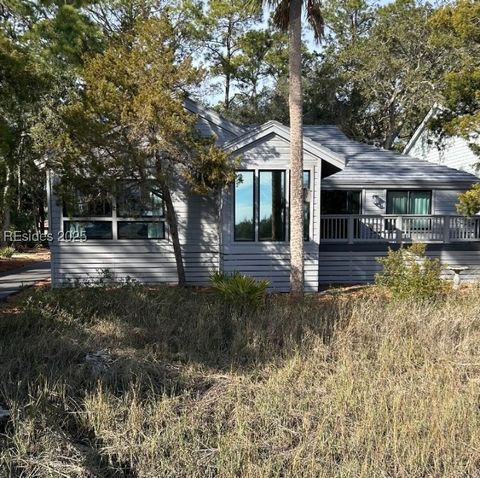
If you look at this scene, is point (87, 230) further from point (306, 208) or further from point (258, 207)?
point (306, 208)

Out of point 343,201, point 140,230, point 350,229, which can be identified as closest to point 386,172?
point 343,201

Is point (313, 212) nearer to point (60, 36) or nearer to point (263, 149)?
point (263, 149)

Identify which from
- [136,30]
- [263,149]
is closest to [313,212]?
[263,149]

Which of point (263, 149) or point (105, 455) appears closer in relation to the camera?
point (105, 455)

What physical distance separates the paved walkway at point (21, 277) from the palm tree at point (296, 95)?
21.7ft

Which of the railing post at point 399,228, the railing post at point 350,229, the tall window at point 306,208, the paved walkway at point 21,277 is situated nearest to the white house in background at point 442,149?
the railing post at point 399,228

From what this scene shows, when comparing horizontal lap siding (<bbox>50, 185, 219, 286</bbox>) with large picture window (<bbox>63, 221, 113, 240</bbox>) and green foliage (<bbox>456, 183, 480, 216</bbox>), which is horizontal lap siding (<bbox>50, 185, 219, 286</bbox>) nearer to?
large picture window (<bbox>63, 221, 113, 240</bbox>)

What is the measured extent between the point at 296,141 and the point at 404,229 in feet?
18.6

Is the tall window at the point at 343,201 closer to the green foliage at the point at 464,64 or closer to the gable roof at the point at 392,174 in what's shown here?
the gable roof at the point at 392,174

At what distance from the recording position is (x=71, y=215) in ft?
35.2

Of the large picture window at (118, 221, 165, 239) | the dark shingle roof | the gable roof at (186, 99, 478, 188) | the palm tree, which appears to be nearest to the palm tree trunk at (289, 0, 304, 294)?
the palm tree

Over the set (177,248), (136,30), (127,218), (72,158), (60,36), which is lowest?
(177,248)

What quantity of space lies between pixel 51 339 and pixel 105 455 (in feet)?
8.72

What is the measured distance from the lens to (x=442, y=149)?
60.7 ft
